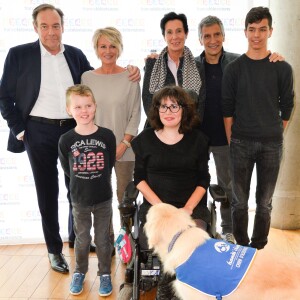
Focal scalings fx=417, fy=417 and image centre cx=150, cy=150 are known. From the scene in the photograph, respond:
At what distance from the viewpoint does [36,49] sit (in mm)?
3105

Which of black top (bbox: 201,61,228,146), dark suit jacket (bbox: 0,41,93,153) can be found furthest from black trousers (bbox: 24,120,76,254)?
black top (bbox: 201,61,228,146)

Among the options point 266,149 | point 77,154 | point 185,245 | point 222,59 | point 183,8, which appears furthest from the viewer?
point 183,8

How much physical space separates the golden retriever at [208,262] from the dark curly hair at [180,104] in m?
0.72

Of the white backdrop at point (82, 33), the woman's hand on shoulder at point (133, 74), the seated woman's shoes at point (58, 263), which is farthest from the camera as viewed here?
the white backdrop at point (82, 33)

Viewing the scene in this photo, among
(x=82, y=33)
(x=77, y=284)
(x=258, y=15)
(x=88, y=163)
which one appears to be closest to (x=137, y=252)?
(x=88, y=163)

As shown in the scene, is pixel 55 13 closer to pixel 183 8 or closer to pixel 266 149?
pixel 183 8

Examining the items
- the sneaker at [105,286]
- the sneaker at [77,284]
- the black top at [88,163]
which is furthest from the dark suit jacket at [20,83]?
the sneaker at [105,286]

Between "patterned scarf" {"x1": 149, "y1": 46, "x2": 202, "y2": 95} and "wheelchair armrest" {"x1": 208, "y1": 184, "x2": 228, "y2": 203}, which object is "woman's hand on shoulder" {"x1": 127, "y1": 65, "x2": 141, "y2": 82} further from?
"wheelchair armrest" {"x1": 208, "y1": 184, "x2": 228, "y2": 203}

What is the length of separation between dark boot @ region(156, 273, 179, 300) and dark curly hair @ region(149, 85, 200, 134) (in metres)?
0.91

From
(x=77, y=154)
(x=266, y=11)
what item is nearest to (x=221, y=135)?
(x=266, y=11)

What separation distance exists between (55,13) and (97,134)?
38.4 inches

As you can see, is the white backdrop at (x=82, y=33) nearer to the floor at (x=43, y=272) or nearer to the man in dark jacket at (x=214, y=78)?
the floor at (x=43, y=272)

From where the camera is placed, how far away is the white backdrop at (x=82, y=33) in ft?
12.0

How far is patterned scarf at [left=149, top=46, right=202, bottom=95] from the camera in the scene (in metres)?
3.00
